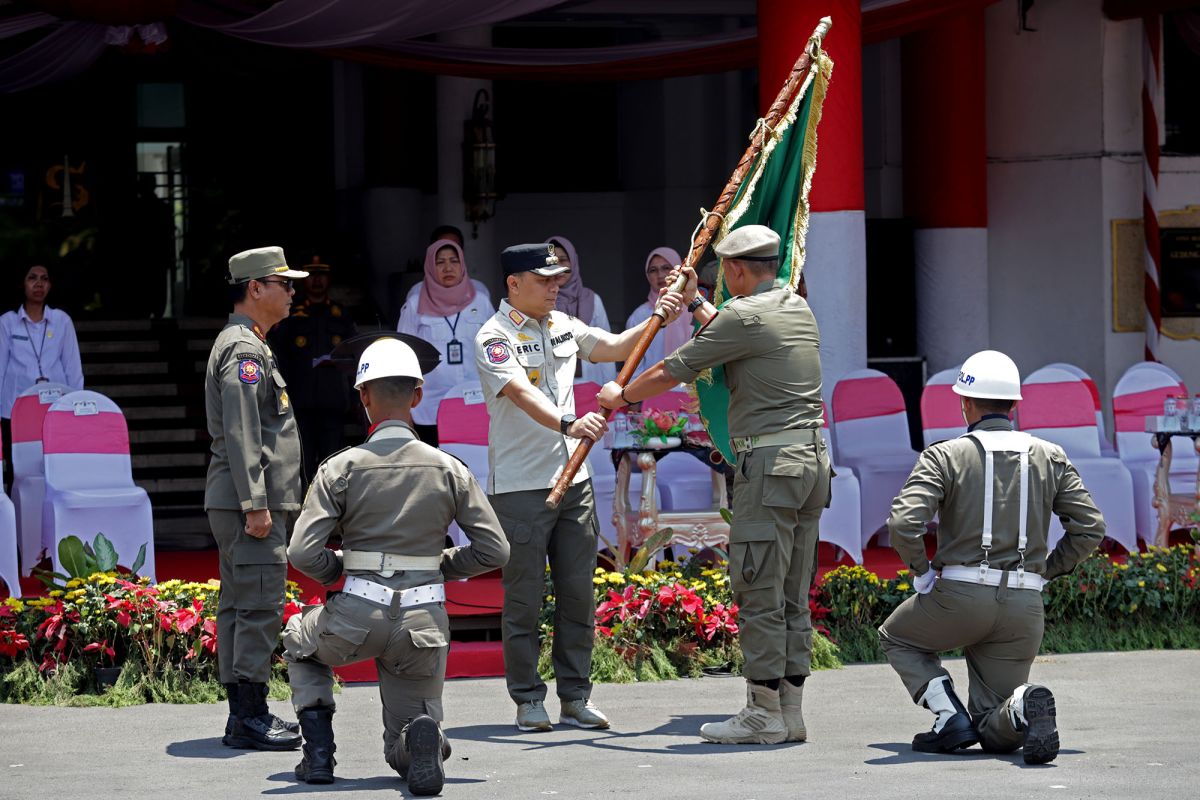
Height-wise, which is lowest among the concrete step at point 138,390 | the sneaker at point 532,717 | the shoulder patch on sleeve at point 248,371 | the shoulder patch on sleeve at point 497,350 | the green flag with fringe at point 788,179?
the sneaker at point 532,717

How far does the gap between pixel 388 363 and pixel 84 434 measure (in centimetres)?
430

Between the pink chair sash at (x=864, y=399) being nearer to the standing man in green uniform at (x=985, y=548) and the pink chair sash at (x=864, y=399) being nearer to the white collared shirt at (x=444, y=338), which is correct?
the white collared shirt at (x=444, y=338)

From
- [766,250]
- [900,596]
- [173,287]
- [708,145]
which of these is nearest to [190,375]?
[173,287]

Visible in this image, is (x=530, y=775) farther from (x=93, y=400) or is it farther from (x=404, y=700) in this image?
(x=93, y=400)

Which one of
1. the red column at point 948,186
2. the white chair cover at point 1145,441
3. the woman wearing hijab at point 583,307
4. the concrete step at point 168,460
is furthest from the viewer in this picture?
the red column at point 948,186

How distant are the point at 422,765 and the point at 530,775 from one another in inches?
22.0

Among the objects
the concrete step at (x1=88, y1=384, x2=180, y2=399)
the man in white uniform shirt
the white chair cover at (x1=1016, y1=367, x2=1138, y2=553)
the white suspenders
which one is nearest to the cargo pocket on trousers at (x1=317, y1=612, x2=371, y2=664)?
the man in white uniform shirt

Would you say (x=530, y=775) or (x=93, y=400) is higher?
(x=93, y=400)

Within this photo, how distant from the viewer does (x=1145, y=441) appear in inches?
424

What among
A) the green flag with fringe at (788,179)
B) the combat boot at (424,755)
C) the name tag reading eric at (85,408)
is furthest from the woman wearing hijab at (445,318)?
the combat boot at (424,755)

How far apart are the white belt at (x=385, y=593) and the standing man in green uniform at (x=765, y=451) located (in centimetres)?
120

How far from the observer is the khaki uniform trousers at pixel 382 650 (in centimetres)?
567

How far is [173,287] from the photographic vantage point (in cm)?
1798

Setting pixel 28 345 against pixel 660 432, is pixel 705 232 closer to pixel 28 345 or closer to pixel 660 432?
pixel 660 432
